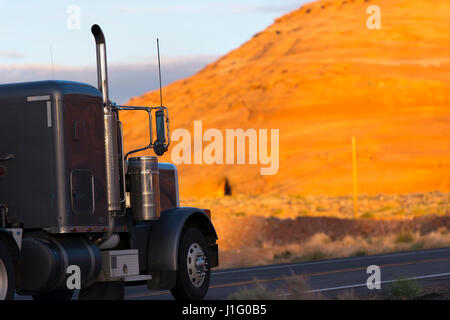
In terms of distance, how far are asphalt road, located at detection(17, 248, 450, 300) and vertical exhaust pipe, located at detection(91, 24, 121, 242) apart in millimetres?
2834

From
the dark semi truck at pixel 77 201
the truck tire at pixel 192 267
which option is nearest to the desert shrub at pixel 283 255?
the truck tire at pixel 192 267

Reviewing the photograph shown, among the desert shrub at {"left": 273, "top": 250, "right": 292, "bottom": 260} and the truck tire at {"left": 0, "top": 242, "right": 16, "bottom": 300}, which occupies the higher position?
the truck tire at {"left": 0, "top": 242, "right": 16, "bottom": 300}

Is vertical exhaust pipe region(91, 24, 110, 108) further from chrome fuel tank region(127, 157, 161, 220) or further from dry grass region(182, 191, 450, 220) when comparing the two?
dry grass region(182, 191, 450, 220)

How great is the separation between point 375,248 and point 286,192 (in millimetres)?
42798

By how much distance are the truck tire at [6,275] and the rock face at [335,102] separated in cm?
6252

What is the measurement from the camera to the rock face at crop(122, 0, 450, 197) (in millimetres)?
76250

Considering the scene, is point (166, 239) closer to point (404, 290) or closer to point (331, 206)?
point (404, 290)

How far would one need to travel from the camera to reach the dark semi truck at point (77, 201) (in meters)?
11.4

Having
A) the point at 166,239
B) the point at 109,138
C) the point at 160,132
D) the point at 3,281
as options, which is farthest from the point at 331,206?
the point at 3,281

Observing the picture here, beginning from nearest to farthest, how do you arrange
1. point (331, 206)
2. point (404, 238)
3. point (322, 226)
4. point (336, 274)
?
point (336, 274), point (404, 238), point (322, 226), point (331, 206)

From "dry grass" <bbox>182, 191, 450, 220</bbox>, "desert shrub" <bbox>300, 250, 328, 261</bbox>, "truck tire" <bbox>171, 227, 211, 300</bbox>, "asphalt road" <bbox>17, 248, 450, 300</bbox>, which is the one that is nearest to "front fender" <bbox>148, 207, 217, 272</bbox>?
"truck tire" <bbox>171, 227, 211, 300</bbox>

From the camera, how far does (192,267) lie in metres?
13.5

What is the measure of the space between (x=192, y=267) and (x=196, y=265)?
9 centimetres
